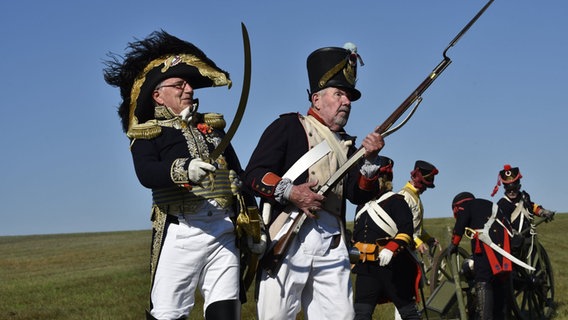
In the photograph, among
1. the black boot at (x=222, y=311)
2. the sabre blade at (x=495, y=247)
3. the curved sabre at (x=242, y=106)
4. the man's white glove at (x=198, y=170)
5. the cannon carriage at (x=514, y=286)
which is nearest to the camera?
the curved sabre at (x=242, y=106)

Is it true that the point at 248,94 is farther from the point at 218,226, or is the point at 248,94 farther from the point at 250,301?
the point at 250,301

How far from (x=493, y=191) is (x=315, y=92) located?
857 centimetres

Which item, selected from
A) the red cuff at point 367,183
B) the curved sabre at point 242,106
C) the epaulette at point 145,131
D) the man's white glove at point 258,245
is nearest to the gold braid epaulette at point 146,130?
the epaulette at point 145,131

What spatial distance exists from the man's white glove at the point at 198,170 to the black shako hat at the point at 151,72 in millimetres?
690

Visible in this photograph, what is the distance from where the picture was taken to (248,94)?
5.35 metres

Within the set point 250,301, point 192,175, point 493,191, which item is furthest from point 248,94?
point 493,191

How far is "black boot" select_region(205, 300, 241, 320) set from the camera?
18.2 ft

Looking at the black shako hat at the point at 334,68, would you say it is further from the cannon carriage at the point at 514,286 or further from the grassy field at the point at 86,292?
the cannon carriage at the point at 514,286

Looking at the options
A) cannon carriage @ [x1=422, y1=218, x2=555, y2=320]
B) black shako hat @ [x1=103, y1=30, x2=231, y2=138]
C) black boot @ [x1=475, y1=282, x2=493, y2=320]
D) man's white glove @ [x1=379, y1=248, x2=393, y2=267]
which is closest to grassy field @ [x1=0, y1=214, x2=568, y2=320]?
cannon carriage @ [x1=422, y1=218, x2=555, y2=320]

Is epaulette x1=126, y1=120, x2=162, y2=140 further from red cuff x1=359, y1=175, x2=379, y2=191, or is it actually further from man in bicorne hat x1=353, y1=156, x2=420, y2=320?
man in bicorne hat x1=353, y1=156, x2=420, y2=320

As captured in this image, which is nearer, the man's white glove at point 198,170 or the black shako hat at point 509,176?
the man's white glove at point 198,170

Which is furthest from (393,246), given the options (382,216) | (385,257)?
(382,216)

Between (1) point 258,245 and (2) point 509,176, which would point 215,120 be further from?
(2) point 509,176

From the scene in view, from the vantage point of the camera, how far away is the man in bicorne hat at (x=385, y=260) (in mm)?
9391
